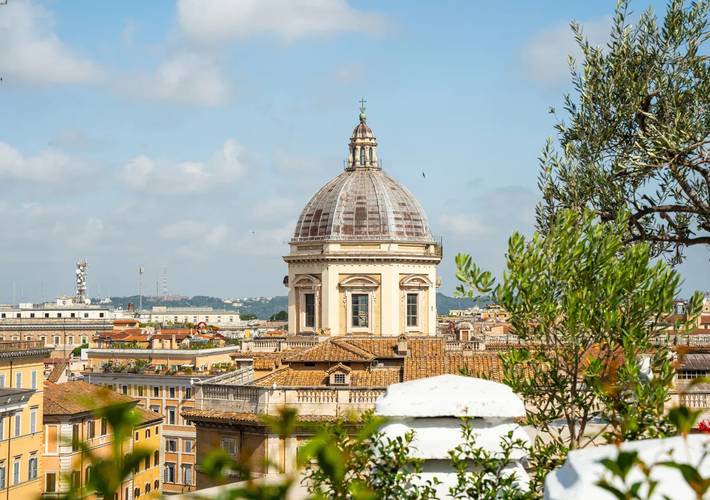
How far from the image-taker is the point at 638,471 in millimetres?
4738

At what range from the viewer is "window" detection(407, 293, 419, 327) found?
59.5 metres

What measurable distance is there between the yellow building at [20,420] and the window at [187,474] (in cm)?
1453

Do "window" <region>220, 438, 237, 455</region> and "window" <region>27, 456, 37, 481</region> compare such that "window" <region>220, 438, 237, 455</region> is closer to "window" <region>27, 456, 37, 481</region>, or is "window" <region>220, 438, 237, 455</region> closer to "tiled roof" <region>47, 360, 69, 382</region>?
"window" <region>27, 456, 37, 481</region>

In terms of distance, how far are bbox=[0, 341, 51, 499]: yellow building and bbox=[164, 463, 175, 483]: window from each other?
1533cm

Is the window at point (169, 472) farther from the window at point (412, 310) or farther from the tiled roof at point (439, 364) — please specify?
the tiled roof at point (439, 364)

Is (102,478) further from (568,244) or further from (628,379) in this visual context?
(568,244)

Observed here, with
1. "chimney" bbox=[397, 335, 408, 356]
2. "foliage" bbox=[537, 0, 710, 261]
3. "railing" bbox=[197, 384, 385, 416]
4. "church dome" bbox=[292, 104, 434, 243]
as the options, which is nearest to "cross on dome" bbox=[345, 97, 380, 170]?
"church dome" bbox=[292, 104, 434, 243]

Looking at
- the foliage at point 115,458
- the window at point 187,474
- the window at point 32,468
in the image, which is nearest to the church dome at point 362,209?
the window at point 187,474

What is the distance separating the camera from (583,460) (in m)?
4.82

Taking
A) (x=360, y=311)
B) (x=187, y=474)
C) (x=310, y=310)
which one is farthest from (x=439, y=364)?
(x=187, y=474)

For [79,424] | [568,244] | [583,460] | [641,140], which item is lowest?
[79,424]

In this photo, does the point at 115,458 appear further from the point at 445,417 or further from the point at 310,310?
the point at 310,310

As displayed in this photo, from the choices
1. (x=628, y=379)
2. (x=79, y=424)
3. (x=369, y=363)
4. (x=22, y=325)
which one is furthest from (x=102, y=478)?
(x=22, y=325)

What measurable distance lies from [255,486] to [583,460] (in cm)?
162
